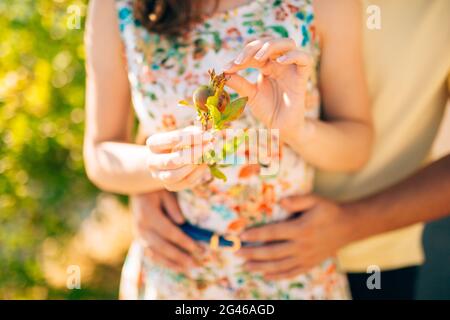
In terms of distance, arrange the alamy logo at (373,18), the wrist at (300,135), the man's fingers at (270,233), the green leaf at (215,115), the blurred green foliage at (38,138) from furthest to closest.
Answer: the blurred green foliage at (38,138) < the alamy logo at (373,18) < the man's fingers at (270,233) < the wrist at (300,135) < the green leaf at (215,115)

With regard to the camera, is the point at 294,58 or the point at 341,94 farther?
the point at 341,94

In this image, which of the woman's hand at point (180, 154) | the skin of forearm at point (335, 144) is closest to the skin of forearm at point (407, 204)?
the skin of forearm at point (335, 144)

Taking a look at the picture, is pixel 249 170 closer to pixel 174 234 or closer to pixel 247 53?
pixel 174 234

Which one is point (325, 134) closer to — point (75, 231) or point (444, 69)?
point (444, 69)

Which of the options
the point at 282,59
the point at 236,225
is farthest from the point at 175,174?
the point at 236,225

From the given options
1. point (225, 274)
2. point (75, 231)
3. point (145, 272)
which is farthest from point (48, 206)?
point (225, 274)

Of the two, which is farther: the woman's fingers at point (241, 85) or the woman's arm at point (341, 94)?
the woman's arm at point (341, 94)

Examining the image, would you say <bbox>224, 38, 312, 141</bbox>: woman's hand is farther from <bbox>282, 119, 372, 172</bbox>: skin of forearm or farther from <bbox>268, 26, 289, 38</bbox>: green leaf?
<bbox>268, 26, 289, 38</bbox>: green leaf

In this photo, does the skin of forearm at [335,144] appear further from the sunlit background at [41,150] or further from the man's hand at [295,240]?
the sunlit background at [41,150]
